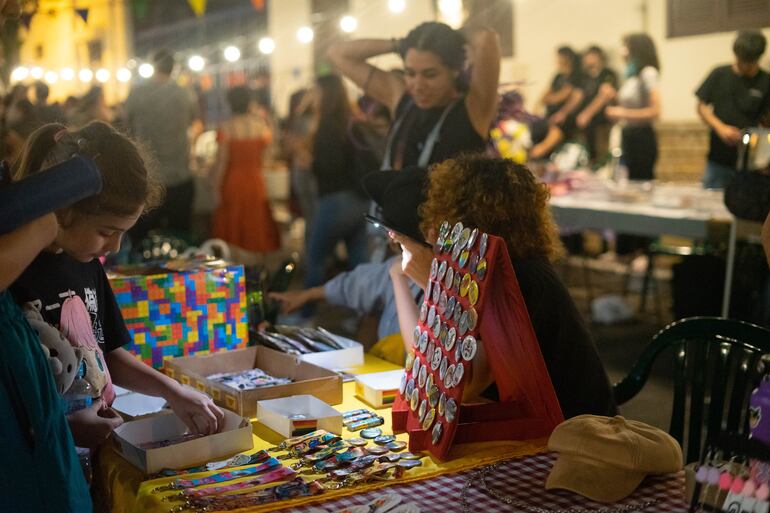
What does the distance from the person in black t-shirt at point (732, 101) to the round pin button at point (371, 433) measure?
4738 millimetres

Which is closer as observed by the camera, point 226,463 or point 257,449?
point 226,463

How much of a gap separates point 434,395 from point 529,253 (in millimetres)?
511

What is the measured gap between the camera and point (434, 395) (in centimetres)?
186

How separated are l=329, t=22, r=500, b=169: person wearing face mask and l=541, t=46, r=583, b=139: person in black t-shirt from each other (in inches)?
222

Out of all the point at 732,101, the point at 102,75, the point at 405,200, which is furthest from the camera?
the point at 102,75

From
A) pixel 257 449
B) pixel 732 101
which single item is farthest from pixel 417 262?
pixel 732 101

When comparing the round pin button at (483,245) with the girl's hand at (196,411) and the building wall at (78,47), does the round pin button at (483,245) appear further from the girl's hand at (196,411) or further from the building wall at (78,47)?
the building wall at (78,47)

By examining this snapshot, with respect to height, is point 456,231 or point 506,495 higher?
point 456,231

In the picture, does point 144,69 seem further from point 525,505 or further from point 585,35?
point 525,505

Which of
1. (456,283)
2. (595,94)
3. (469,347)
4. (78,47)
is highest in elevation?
(78,47)

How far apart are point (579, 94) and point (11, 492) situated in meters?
8.43

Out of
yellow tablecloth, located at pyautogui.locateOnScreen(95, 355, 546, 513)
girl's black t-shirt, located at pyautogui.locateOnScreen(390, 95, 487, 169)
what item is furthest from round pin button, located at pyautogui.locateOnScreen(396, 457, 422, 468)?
girl's black t-shirt, located at pyautogui.locateOnScreen(390, 95, 487, 169)

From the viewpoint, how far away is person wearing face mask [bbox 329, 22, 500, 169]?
138 inches

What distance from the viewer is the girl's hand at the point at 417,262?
234cm
